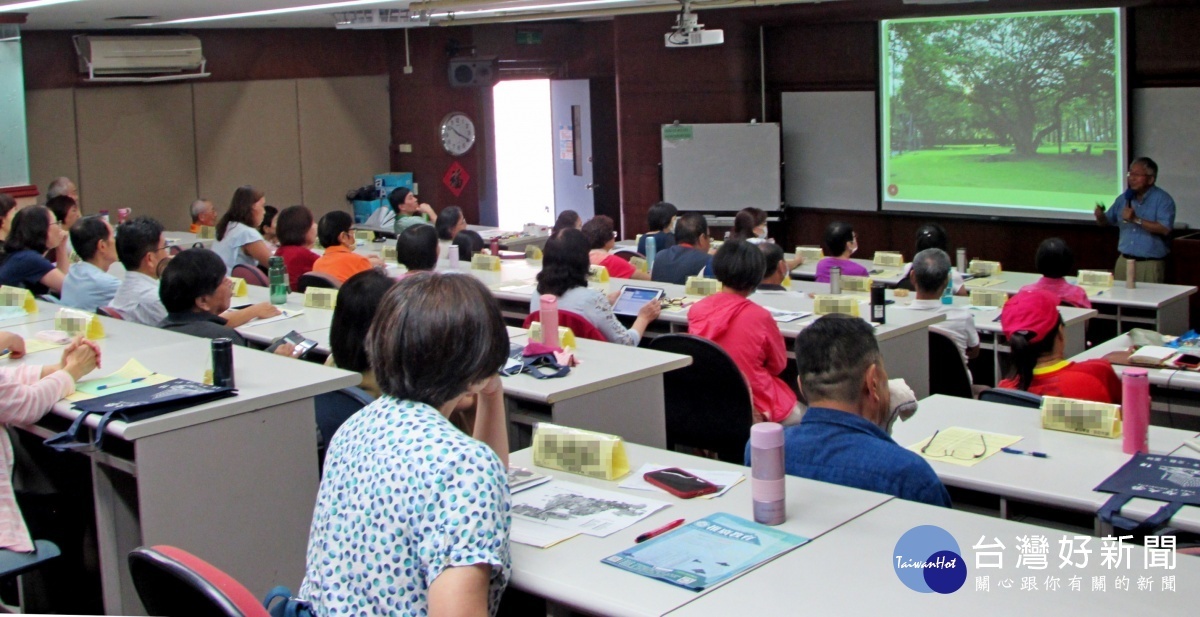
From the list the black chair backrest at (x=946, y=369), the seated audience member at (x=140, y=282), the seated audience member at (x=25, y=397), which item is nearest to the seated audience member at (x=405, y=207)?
the seated audience member at (x=140, y=282)

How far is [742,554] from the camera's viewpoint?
2164mm

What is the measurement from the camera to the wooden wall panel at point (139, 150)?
10.1m

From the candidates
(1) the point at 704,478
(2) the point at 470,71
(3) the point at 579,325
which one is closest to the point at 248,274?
(3) the point at 579,325

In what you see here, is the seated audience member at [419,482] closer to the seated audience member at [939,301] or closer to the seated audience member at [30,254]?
the seated audience member at [939,301]

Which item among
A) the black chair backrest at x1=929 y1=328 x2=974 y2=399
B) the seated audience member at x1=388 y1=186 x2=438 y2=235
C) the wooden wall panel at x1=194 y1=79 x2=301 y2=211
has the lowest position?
the black chair backrest at x1=929 y1=328 x2=974 y2=399

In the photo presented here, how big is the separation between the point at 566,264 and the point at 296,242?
9.06ft

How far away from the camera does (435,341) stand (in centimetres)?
182

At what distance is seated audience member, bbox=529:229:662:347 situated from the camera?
14.9 ft

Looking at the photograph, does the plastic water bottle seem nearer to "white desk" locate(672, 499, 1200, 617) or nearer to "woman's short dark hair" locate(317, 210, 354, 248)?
"woman's short dark hair" locate(317, 210, 354, 248)

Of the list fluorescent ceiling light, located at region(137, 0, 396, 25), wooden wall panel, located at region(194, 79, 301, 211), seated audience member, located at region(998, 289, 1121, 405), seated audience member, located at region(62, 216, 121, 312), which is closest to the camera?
seated audience member, located at region(998, 289, 1121, 405)

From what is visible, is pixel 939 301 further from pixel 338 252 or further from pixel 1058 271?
pixel 338 252

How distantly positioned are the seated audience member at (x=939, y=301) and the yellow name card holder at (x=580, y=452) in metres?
2.53

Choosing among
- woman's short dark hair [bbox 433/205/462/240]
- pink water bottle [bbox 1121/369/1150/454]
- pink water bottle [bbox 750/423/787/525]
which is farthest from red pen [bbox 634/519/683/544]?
woman's short dark hair [bbox 433/205/462/240]

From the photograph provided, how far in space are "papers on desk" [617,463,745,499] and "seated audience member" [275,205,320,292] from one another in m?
4.33
